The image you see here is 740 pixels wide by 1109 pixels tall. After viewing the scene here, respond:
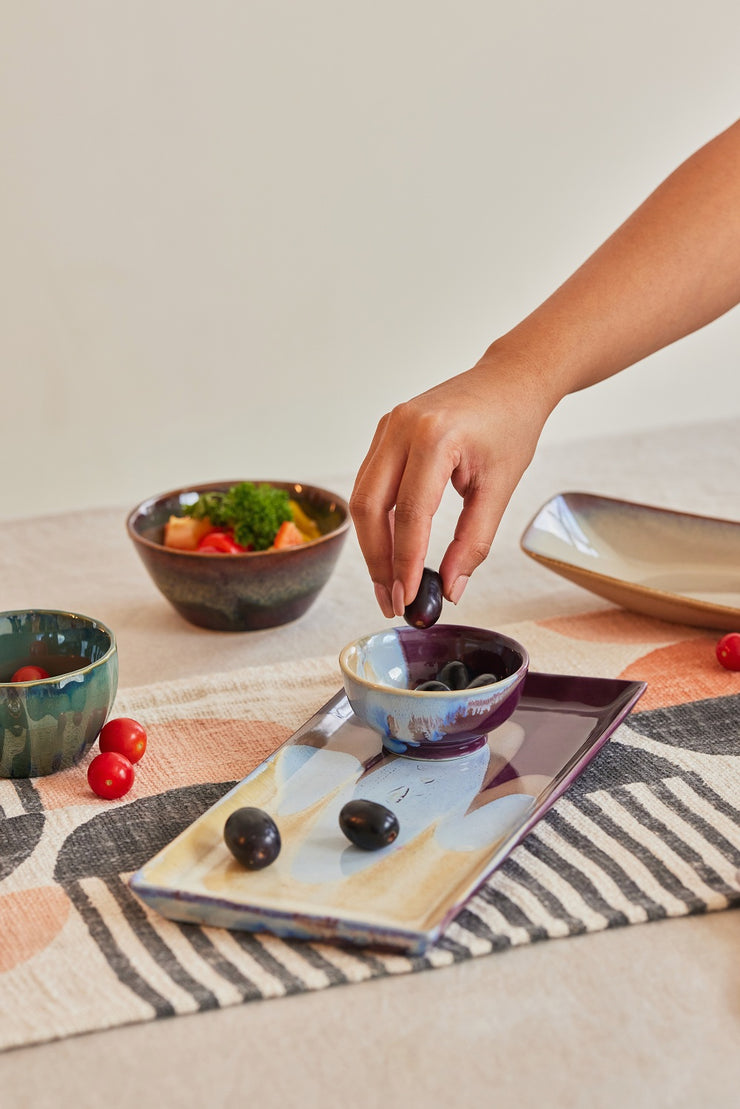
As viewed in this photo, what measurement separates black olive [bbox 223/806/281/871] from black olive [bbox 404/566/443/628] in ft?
0.82

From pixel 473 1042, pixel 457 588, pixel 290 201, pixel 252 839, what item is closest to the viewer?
pixel 473 1042

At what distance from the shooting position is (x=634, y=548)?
51.7 inches

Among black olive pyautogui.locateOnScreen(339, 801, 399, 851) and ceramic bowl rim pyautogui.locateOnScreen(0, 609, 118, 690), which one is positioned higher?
ceramic bowl rim pyautogui.locateOnScreen(0, 609, 118, 690)

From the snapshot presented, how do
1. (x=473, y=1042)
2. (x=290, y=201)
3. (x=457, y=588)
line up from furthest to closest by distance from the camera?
(x=290, y=201) → (x=457, y=588) → (x=473, y=1042)

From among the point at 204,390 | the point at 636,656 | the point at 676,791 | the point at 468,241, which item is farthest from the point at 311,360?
the point at 676,791

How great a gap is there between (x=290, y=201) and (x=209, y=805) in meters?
1.67

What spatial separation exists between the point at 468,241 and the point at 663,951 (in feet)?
6.63

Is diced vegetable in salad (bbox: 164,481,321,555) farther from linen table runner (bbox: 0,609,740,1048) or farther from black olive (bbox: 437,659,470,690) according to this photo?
black olive (bbox: 437,659,470,690)

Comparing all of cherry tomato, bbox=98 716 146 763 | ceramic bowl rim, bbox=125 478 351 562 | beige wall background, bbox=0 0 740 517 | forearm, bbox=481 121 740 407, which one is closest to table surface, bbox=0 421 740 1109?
cherry tomato, bbox=98 716 146 763

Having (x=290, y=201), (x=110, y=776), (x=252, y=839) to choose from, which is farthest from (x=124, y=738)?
(x=290, y=201)

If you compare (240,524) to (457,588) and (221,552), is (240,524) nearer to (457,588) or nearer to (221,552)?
(221,552)

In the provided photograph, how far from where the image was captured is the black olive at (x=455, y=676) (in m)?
0.88

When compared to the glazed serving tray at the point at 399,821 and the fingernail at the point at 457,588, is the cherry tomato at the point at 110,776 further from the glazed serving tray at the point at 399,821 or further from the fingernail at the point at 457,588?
the fingernail at the point at 457,588

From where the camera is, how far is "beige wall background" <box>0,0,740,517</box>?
2057mm
